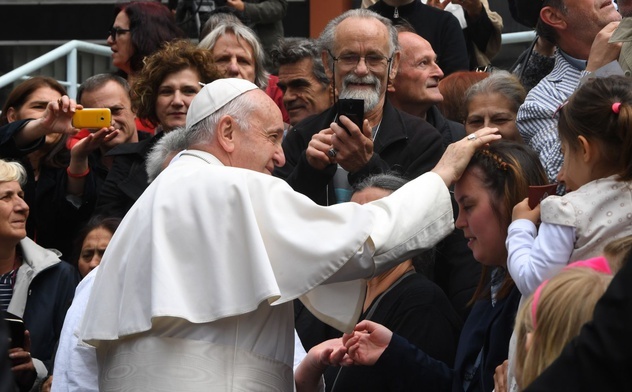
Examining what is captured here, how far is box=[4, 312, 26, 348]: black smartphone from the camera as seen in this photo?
5.83 meters

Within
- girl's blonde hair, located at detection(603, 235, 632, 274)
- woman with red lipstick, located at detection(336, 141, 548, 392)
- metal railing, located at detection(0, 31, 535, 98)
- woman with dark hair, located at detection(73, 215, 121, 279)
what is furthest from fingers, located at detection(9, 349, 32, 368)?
metal railing, located at detection(0, 31, 535, 98)

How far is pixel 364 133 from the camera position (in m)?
5.86

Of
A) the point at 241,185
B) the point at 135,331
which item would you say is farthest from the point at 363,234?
the point at 135,331

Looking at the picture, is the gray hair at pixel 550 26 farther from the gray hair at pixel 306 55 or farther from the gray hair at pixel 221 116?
the gray hair at pixel 221 116

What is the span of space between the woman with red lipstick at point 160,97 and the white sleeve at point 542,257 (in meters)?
3.15

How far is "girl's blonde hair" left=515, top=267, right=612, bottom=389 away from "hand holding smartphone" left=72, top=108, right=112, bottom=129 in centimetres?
424

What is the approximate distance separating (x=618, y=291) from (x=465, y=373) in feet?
7.24

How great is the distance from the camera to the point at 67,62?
1024 centimetres

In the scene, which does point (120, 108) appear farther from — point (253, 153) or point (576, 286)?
point (576, 286)

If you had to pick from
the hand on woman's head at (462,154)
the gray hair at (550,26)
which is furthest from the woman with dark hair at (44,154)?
the hand on woman's head at (462,154)

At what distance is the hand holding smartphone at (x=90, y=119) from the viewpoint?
6992 millimetres

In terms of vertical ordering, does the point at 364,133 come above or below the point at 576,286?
below

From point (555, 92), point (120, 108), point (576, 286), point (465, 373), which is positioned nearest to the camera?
point (576, 286)

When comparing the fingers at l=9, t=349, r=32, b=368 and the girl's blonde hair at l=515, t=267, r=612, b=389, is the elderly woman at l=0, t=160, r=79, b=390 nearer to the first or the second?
the fingers at l=9, t=349, r=32, b=368
